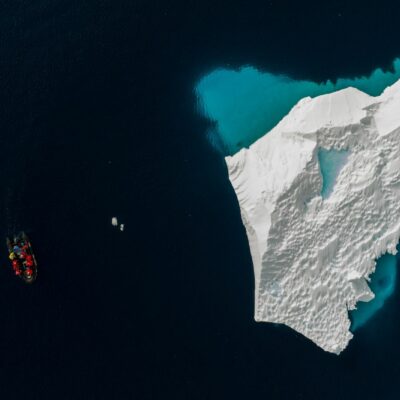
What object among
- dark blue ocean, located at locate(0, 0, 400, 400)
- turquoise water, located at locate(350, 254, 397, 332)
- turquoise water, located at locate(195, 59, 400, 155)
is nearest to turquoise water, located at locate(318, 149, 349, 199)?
turquoise water, located at locate(195, 59, 400, 155)

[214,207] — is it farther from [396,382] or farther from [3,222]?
[396,382]

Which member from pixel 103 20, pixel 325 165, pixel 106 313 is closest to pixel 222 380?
pixel 106 313

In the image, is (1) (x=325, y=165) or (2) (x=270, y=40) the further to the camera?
(2) (x=270, y=40)

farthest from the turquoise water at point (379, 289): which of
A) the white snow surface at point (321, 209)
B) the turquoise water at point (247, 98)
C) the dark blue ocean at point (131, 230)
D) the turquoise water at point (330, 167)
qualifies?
the turquoise water at point (247, 98)

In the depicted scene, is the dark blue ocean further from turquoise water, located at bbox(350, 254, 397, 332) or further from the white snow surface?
the white snow surface

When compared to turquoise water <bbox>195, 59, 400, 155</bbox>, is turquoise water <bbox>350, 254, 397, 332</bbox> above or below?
below

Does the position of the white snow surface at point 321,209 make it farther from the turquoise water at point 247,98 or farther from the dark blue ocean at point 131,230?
the dark blue ocean at point 131,230

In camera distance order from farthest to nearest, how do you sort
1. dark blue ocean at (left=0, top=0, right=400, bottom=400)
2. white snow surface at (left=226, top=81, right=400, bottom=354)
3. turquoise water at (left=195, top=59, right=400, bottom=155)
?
turquoise water at (left=195, top=59, right=400, bottom=155), dark blue ocean at (left=0, top=0, right=400, bottom=400), white snow surface at (left=226, top=81, right=400, bottom=354)
